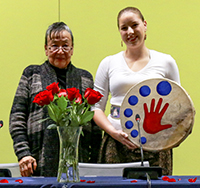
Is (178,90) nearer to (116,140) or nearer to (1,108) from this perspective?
(116,140)

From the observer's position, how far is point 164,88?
1882 millimetres

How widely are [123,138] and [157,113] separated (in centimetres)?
24

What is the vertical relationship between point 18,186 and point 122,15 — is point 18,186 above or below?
below

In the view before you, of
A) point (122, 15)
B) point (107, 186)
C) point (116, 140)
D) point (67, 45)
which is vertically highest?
point (122, 15)

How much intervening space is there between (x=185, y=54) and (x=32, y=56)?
1503 millimetres

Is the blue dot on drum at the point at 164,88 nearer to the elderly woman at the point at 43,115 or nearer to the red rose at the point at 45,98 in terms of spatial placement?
the elderly woman at the point at 43,115

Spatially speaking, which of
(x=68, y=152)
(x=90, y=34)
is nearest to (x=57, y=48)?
(x=68, y=152)

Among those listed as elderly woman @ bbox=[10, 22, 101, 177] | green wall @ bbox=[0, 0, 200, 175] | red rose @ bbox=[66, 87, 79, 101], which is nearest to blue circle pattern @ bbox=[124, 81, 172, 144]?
elderly woman @ bbox=[10, 22, 101, 177]

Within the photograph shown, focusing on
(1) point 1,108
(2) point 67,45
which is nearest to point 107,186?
(2) point 67,45

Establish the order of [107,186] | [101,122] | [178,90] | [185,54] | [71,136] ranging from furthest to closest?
[185,54], [101,122], [178,90], [71,136], [107,186]

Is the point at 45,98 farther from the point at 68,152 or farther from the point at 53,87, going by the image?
the point at 68,152

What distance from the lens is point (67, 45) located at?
7.21 ft

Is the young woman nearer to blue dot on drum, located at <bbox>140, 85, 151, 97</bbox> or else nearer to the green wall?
blue dot on drum, located at <bbox>140, 85, 151, 97</bbox>

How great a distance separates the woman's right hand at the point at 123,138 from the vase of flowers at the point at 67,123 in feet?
1.43
